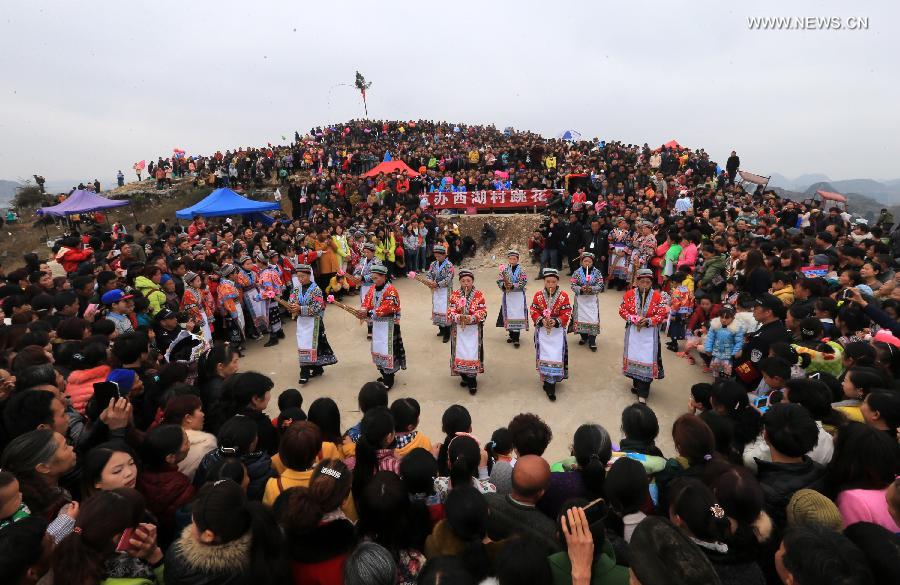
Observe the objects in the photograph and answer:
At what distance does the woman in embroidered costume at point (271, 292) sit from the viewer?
26.5ft

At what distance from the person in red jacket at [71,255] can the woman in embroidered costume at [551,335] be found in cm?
800

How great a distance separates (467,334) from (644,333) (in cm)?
231

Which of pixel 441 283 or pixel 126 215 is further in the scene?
pixel 126 215

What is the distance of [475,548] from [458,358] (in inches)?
170

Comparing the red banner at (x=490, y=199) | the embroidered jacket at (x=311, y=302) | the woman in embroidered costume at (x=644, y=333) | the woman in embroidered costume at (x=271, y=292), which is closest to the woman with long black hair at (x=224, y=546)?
the embroidered jacket at (x=311, y=302)

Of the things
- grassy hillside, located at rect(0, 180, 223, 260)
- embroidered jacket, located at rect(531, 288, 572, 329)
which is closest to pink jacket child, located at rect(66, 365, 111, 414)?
embroidered jacket, located at rect(531, 288, 572, 329)

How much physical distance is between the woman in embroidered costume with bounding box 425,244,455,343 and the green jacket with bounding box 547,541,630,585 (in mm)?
5970

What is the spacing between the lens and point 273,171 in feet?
79.4

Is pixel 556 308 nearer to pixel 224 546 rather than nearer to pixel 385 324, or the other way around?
pixel 385 324

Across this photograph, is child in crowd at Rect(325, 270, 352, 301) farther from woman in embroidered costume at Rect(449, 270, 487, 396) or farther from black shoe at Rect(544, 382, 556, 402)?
black shoe at Rect(544, 382, 556, 402)

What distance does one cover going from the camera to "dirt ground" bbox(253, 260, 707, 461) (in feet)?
18.4

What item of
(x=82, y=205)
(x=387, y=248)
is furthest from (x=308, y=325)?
(x=82, y=205)

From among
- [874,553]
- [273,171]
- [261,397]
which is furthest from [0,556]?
[273,171]

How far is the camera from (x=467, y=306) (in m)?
6.40
